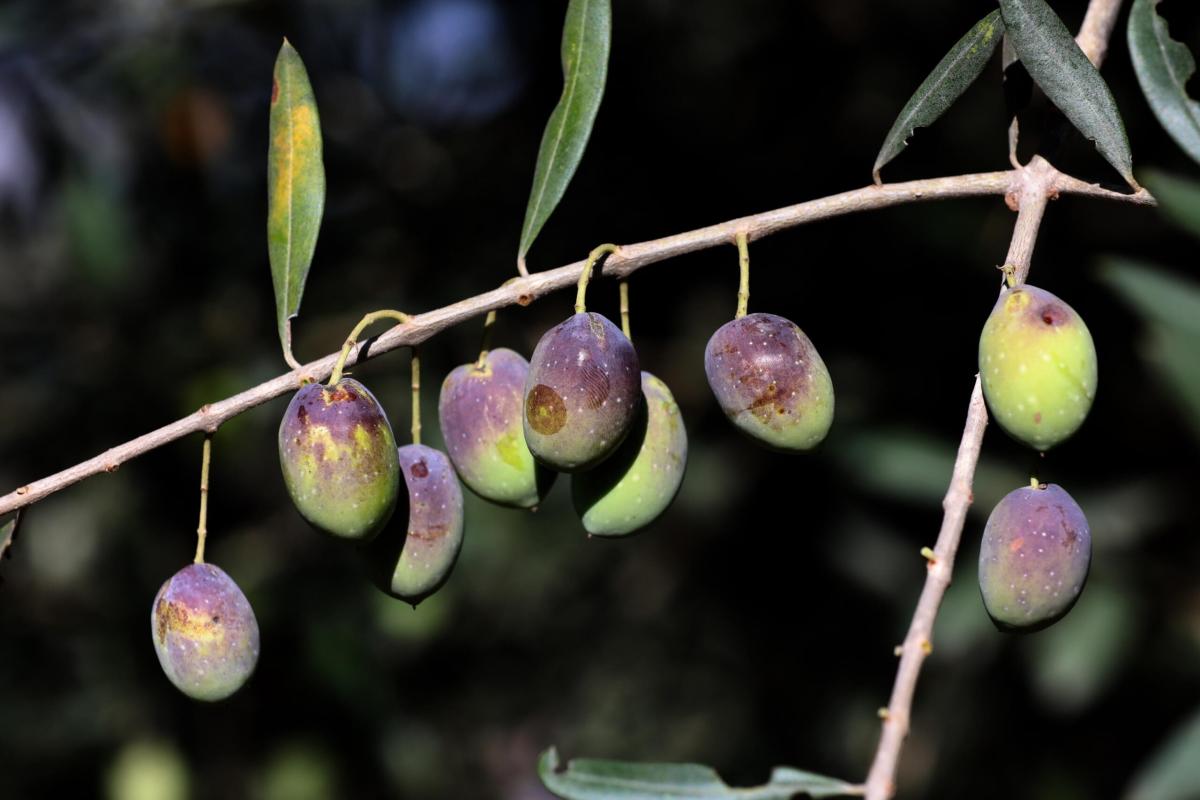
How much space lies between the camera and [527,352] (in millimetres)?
2916

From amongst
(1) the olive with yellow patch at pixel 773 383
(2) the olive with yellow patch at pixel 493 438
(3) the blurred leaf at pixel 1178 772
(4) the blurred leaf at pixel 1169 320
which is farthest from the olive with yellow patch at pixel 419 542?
(3) the blurred leaf at pixel 1178 772

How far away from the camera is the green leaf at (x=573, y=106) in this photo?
→ 4.35ft

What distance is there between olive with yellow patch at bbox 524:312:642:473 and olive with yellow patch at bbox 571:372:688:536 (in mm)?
73

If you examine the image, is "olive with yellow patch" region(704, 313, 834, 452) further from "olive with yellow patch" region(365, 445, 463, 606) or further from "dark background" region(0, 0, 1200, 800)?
"dark background" region(0, 0, 1200, 800)

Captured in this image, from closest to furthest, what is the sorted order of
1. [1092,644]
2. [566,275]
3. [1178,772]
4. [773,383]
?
[773,383] → [566,275] → [1178,772] → [1092,644]

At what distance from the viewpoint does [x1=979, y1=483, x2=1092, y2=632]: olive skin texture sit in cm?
105

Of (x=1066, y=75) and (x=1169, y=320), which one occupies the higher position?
(x=1066, y=75)

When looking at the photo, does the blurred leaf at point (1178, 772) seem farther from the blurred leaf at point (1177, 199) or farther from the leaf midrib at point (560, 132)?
the leaf midrib at point (560, 132)

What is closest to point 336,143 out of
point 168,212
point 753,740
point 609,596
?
point 168,212

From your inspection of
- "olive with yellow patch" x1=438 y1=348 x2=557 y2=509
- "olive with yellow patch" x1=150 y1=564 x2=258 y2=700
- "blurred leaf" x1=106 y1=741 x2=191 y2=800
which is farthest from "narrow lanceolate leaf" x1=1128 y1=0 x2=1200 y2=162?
"blurred leaf" x1=106 y1=741 x2=191 y2=800

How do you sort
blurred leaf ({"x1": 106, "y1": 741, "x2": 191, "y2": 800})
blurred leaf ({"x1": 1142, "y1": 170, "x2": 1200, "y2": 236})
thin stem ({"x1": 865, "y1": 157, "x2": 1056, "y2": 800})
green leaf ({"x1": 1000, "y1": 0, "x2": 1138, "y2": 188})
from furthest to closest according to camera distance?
blurred leaf ({"x1": 106, "y1": 741, "x2": 191, "y2": 800}) → blurred leaf ({"x1": 1142, "y1": 170, "x2": 1200, "y2": 236}) → green leaf ({"x1": 1000, "y1": 0, "x2": 1138, "y2": 188}) → thin stem ({"x1": 865, "y1": 157, "x2": 1056, "y2": 800})

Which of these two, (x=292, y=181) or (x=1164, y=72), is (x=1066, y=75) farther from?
(x=292, y=181)

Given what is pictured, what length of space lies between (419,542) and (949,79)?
2.17 ft

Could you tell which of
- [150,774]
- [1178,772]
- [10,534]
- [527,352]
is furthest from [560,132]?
[150,774]
